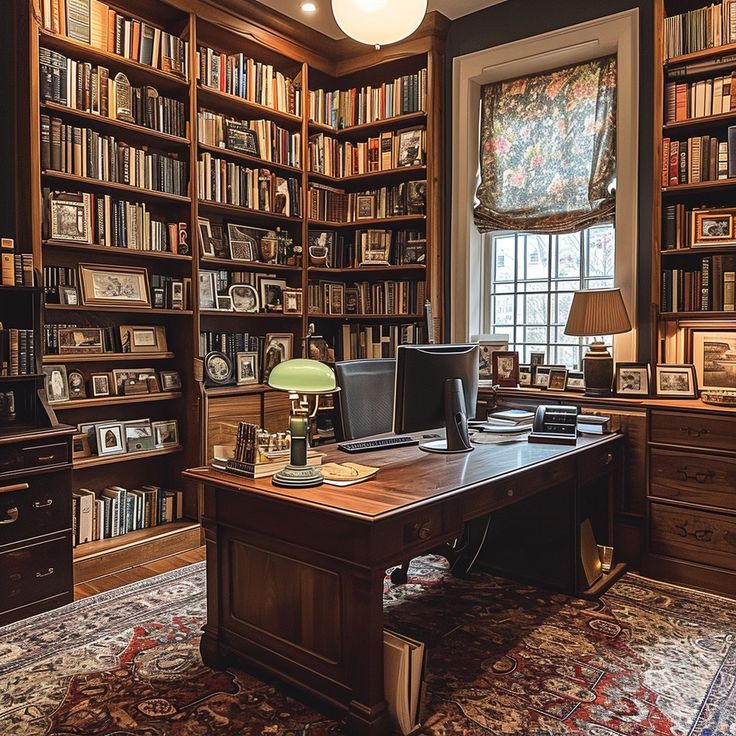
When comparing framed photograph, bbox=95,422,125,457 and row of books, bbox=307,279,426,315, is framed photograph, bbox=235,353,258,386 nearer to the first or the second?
row of books, bbox=307,279,426,315

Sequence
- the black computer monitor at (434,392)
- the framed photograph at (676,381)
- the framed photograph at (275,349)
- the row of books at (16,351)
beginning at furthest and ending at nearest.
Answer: the framed photograph at (275,349), the framed photograph at (676,381), the row of books at (16,351), the black computer monitor at (434,392)

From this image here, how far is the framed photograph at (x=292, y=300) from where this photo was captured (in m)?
4.48

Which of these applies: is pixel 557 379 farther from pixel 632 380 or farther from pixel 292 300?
pixel 292 300

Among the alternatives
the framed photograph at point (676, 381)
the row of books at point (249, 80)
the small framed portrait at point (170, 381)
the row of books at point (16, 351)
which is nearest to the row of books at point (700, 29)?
the framed photograph at point (676, 381)

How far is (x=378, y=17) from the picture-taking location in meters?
2.79

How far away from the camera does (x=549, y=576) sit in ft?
10.5

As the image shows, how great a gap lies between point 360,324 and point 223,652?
9.35ft

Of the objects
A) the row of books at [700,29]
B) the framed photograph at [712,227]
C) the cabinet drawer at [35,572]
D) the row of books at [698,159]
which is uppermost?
the row of books at [700,29]

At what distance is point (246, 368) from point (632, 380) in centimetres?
226

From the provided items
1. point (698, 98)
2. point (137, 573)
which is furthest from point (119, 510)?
point (698, 98)

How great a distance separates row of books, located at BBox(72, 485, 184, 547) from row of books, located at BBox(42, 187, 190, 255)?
1318mm

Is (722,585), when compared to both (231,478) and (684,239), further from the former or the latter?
(231,478)

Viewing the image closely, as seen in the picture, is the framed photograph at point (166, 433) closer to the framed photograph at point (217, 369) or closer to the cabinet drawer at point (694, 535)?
the framed photograph at point (217, 369)

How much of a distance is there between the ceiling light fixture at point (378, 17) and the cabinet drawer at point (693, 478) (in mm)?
2278
